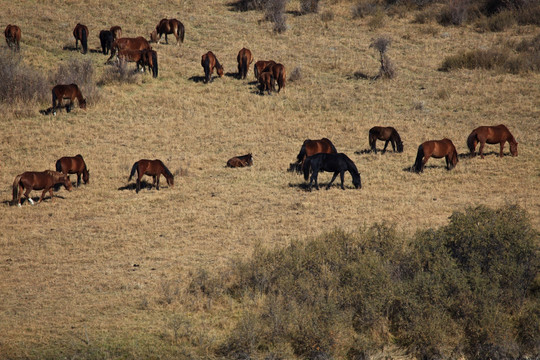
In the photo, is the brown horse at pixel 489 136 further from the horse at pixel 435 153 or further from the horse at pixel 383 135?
the horse at pixel 383 135

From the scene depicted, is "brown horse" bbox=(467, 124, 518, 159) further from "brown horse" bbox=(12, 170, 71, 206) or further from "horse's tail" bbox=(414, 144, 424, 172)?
"brown horse" bbox=(12, 170, 71, 206)

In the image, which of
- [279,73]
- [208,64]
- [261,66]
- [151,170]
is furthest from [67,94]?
[279,73]

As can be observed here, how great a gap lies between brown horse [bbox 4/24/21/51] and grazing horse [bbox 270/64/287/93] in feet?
40.4

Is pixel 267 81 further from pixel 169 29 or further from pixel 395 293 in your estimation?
pixel 395 293

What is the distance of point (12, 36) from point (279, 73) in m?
12.9

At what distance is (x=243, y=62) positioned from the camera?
28438 mm

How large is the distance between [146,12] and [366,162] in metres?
23.1

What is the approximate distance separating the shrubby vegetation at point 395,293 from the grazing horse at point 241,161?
23.7ft

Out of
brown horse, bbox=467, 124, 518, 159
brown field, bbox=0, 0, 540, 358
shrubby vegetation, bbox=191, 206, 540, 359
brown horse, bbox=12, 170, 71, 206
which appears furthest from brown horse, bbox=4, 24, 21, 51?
shrubby vegetation, bbox=191, 206, 540, 359

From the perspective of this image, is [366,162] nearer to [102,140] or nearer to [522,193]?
[522,193]

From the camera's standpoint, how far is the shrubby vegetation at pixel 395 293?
31.6 ft

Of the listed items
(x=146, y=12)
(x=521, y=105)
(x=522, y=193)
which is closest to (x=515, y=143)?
(x=522, y=193)

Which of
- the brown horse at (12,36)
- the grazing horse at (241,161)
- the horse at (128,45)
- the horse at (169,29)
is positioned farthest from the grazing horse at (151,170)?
the horse at (169,29)

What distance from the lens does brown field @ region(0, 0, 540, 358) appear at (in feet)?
34.6
